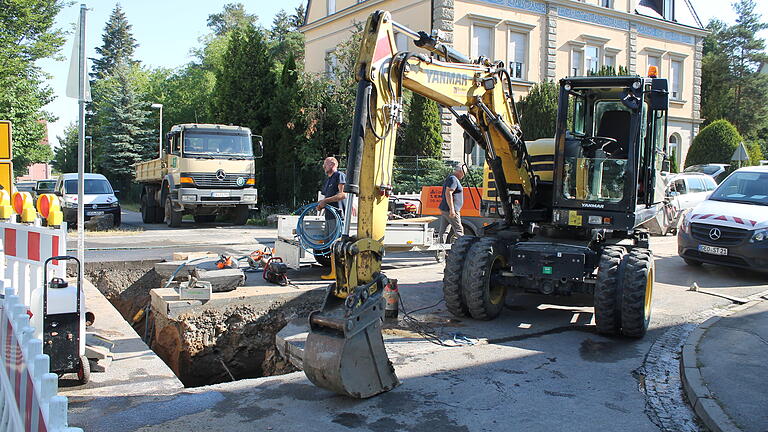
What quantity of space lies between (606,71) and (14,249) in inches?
993

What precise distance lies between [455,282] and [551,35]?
73.9ft

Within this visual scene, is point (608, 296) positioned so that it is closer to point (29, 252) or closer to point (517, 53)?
point (29, 252)

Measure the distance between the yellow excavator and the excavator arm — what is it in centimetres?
1

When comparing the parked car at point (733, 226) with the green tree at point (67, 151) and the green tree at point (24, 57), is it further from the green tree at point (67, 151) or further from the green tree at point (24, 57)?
the green tree at point (67, 151)

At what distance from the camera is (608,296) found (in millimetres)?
7082

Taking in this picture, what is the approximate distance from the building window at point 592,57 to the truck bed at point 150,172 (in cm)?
1969

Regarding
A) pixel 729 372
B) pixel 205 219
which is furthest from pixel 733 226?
pixel 205 219

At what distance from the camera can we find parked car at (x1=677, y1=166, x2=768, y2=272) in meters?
10.8

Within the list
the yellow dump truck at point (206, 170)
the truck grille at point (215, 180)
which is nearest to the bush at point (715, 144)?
the yellow dump truck at point (206, 170)

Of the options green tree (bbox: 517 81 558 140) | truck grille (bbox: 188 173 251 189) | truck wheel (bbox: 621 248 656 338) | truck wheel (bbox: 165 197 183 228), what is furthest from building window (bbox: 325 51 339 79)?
truck wheel (bbox: 621 248 656 338)

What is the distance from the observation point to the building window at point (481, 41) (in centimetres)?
2562

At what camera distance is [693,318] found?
856 cm

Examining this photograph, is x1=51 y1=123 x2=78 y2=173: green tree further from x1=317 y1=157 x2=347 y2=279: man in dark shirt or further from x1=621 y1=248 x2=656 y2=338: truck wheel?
x1=621 y1=248 x2=656 y2=338: truck wheel

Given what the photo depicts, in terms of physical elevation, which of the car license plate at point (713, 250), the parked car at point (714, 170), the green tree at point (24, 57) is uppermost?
the green tree at point (24, 57)
